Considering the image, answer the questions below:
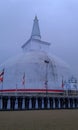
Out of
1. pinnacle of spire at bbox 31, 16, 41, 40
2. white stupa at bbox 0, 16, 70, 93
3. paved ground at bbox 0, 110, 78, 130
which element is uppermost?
pinnacle of spire at bbox 31, 16, 41, 40

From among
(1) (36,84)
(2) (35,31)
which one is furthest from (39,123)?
(2) (35,31)

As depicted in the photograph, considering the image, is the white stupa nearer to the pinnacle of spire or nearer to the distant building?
the distant building

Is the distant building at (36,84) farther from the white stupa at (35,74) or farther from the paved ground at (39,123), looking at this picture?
the paved ground at (39,123)

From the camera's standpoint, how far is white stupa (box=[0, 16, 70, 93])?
55000mm

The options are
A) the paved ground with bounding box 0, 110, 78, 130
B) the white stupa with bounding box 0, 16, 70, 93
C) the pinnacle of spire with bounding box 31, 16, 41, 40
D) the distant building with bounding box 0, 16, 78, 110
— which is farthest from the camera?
the pinnacle of spire with bounding box 31, 16, 41, 40

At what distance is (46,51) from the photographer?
72.3 meters

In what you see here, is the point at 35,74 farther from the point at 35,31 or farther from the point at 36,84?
the point at 35,31

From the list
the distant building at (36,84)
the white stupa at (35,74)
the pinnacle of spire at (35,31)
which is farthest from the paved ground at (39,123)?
the pinnacle of spire at (35,31)

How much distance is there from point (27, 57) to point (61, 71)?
9.78 metres

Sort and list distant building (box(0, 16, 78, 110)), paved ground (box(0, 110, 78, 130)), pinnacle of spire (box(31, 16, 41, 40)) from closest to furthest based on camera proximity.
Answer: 1. paved ground (box(0, 110, 78, 130))
2. distant building (box(0, 16, 78, 110))
3. pinnacle of spire (box(31, 16, 41, 40))

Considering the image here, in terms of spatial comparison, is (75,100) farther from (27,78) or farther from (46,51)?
(46,51)

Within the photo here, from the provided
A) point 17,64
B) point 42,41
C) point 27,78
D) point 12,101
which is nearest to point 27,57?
A: point 17,64

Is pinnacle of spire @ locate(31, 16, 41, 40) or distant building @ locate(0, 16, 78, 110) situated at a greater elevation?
pinnacle of spire @ locate(31, 16, 41, 40)

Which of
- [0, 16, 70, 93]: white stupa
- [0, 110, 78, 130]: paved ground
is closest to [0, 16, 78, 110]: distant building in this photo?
[0, 16, 70, 93]: white stupa
